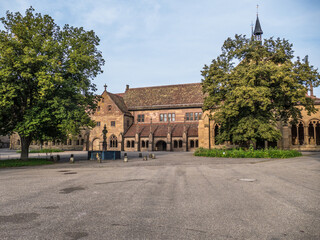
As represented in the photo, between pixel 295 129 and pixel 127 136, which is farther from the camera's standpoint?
pixel 127 136

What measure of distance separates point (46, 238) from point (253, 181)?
9.27 meters

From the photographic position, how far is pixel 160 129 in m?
51.3

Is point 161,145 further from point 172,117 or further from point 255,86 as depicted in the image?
point 255,86

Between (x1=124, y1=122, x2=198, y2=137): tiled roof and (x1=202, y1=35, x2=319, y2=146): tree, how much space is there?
1775 centimetres

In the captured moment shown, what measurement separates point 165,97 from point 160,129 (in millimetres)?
8154

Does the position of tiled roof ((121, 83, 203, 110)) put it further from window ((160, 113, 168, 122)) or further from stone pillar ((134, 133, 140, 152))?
stone pillar ((134, 133, 140, 152))

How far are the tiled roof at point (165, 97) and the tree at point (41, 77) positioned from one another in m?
30.4

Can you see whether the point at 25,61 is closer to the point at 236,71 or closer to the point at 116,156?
the point at 116,156

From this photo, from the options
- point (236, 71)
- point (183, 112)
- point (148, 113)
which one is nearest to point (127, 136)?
point (148, 113)

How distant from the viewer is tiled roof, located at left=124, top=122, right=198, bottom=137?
4835 centimetres

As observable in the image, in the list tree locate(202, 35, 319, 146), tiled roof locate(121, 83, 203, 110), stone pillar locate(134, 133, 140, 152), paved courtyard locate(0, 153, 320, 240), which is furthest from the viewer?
tiled roof locate(121, 83, 203, 110)

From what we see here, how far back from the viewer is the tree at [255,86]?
25.0 m

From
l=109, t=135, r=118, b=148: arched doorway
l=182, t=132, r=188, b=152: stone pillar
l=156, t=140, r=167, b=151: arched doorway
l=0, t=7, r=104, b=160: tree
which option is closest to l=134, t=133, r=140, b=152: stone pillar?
l=156, t=140, r=167, b=151: arched doorway

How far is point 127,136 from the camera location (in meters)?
51.8
